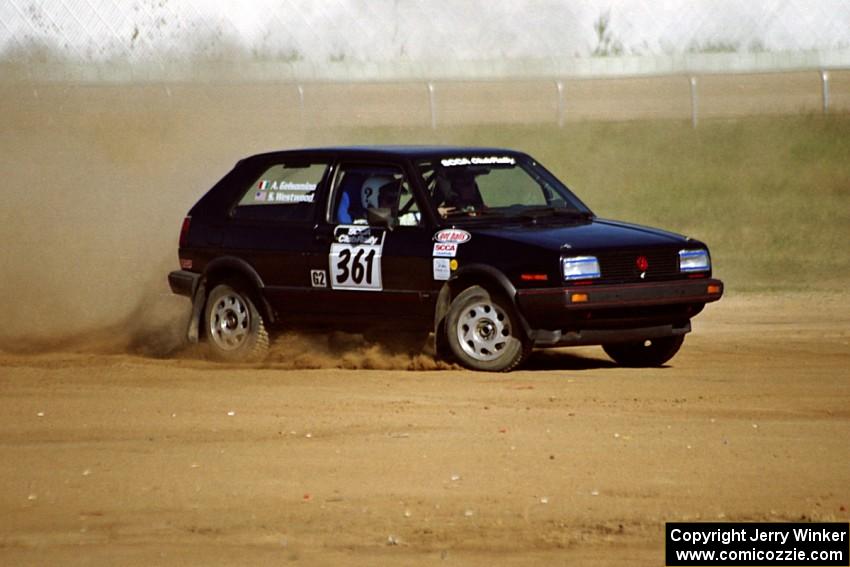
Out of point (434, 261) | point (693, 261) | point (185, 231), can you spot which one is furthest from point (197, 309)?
point (693, 261)

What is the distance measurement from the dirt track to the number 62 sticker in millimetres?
574

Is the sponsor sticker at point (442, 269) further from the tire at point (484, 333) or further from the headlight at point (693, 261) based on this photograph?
the headlight at point (693, 261)

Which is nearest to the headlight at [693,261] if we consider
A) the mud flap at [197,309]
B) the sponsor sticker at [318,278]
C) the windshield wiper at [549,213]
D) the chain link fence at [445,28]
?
the windshield wiper at [549,213]

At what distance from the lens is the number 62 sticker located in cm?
1220

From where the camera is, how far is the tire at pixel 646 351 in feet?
40.7

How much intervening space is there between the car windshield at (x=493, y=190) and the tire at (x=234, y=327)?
1735 mm

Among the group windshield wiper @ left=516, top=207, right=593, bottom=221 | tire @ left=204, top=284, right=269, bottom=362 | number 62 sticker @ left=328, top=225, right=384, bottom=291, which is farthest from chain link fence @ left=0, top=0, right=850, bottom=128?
windshield wiper @ left=516, top=207, right=593, bottom=221

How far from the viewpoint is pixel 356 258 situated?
12281 millimetres

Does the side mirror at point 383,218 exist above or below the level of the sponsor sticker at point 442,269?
above

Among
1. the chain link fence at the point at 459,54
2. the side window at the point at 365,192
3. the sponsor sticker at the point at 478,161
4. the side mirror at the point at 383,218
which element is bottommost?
the side mirror at the point at 383,218

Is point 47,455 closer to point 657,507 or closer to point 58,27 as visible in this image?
point 657,507

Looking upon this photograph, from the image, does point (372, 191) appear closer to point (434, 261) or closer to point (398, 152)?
point (398, 152)

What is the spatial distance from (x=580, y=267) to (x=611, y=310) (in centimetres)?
39

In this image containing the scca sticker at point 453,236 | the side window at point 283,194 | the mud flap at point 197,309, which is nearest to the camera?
the scca sticker at point 453,236
